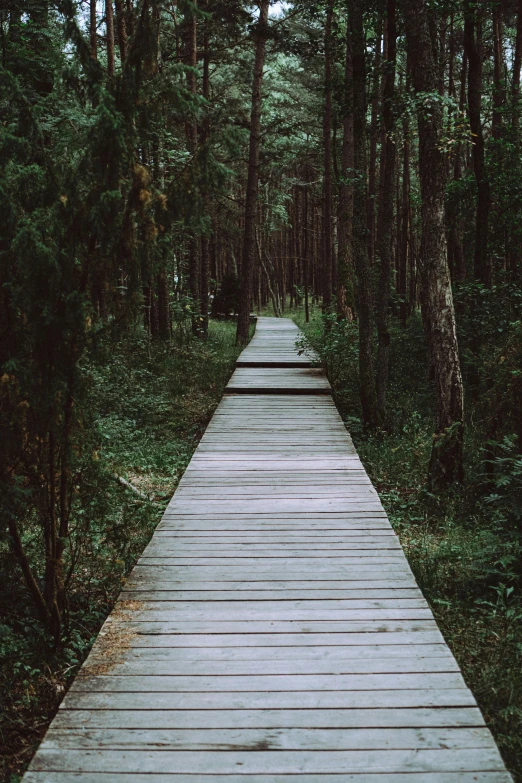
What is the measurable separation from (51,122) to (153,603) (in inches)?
370

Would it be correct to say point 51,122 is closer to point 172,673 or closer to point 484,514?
point 484,514

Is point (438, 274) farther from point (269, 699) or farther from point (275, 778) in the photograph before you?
point (275, 778)

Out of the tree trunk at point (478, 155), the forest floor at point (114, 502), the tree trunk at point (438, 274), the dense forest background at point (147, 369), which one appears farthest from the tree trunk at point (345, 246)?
the tree trunk at point (438, 274)

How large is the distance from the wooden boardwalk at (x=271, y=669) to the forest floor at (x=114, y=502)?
47 cm

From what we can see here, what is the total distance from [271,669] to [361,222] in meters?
6.93

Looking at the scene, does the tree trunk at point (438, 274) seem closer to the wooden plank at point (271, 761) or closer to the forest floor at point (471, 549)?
the forest floor at point (471, 549)

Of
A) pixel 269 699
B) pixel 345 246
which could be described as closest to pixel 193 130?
pixel 345 246

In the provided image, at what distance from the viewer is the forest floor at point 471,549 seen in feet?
11.3

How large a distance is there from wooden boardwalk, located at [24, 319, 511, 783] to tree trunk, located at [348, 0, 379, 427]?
12.9 feet

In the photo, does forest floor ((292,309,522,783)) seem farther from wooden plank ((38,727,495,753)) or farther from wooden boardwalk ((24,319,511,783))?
wooden plank ((38,727,495,753))

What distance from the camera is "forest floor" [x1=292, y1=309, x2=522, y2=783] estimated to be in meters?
3.45

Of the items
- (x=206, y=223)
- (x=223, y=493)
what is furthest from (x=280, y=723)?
(x=223, y=493)

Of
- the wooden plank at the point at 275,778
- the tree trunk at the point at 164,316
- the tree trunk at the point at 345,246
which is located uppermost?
the tree trunk at the point at 345,246

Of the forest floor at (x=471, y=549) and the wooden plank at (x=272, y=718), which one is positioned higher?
the wooden plank at (x=272, y=718)
